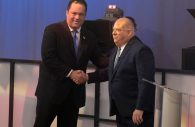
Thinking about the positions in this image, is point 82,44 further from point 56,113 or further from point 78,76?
point 56,113

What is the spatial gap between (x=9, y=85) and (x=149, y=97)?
194cm

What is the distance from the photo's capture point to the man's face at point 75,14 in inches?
115

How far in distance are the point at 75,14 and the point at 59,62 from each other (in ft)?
1.19

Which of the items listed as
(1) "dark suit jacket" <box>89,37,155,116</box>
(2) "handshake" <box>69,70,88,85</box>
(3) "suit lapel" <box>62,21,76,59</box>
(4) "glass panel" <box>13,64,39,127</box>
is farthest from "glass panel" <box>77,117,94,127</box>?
(1) "dark suit jacket" <box>89,37,155,116</box>

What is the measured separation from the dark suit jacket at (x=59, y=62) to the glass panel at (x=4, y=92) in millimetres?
→ 1168

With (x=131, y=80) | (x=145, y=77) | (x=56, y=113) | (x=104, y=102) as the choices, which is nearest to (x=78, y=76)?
(x=56, y=113)

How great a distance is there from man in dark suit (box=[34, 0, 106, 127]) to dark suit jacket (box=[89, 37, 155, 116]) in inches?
15.7

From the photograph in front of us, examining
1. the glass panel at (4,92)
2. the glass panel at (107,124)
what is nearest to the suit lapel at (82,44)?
the glass panel at (107,124)

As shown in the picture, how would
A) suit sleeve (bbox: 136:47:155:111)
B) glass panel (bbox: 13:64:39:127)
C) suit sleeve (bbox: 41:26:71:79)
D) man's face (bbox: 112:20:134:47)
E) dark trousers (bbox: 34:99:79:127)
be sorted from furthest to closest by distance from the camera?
glass panel (bbox: 13:64:39:127), dark trousers (bbox: 34:99:79:127), suit sleeve (bbox: 41:26:71:79), man's face (bbox: 112:20:134:47), suit sleeve (bbox: 136:47:155:111)

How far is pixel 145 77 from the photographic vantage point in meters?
2.51

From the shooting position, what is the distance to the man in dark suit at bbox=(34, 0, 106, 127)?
2.93 meters

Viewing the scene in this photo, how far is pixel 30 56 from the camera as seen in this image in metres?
4.06

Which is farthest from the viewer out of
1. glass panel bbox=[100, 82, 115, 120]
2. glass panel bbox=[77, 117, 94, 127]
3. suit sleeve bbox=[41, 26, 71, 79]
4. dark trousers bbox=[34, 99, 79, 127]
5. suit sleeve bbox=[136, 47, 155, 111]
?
glass panel bbox=[77, 117, 94, 127]

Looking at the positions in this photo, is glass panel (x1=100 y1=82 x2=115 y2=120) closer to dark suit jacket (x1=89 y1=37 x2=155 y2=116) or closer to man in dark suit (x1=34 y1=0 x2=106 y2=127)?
man in dark suit (x1=34 y1=0 x2=106 y2=127)
